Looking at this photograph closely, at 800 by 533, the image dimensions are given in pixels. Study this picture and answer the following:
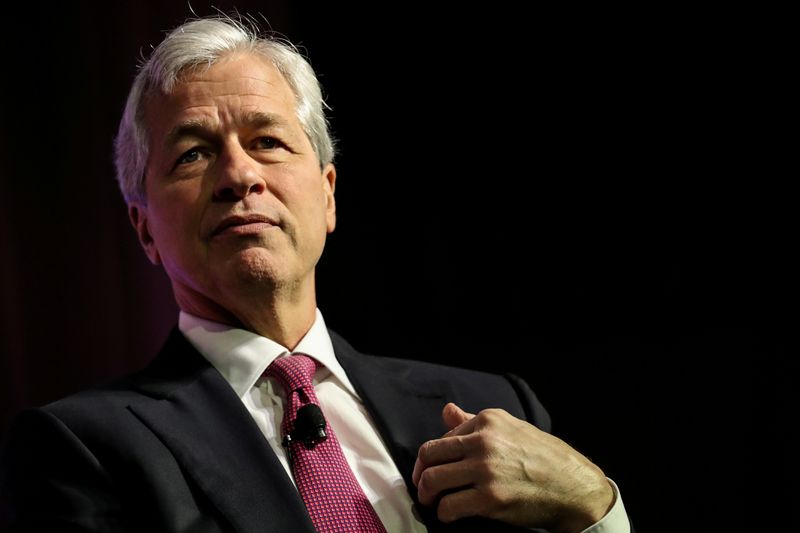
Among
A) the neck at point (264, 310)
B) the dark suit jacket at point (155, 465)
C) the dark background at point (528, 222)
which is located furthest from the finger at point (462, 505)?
the dark background at point (528, 222)

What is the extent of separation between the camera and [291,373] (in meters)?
1.71

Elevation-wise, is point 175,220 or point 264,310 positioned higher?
point 175,220

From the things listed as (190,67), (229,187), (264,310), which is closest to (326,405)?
(264,310)

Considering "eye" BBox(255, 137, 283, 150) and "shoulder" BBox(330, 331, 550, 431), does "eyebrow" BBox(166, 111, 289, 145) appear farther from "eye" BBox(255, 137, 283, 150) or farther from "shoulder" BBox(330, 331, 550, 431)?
"shoulder" BBox(330, 331, 550, 431)

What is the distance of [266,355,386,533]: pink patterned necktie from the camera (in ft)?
4.97

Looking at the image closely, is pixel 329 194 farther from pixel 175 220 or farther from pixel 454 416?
pixel 454 416

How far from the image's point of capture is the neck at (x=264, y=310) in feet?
5.87

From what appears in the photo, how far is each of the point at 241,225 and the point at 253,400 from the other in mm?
340

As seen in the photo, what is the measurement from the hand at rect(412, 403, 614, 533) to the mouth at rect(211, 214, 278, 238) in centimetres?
51

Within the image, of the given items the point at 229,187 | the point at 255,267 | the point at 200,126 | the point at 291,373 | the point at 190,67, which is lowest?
the point at 291,373

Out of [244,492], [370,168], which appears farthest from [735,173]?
[244,492]

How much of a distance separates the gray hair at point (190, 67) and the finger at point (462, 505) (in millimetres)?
874

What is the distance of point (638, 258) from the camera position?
2.56 m

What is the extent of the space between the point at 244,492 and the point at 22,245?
112cm
